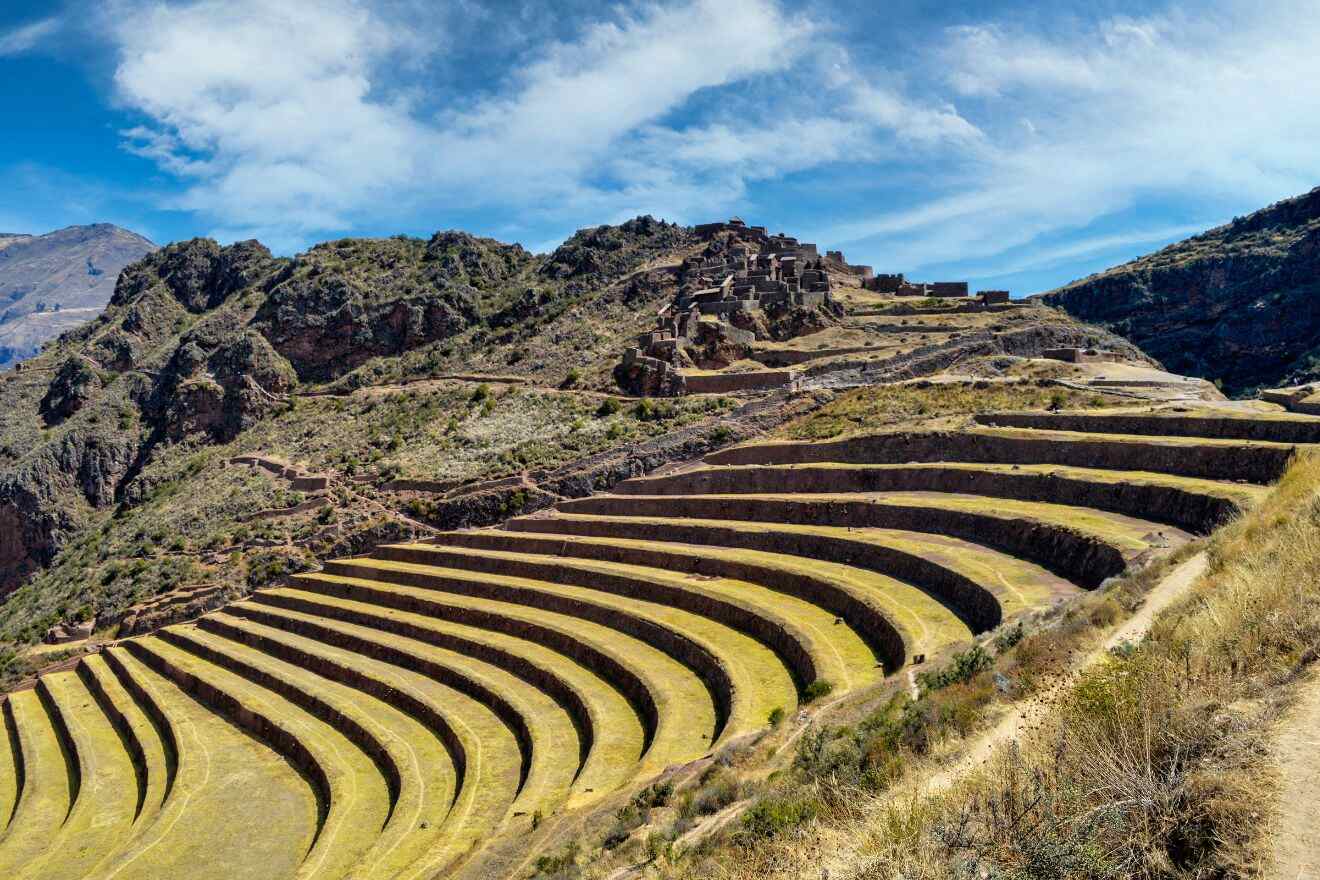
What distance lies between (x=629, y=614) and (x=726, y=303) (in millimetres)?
31316

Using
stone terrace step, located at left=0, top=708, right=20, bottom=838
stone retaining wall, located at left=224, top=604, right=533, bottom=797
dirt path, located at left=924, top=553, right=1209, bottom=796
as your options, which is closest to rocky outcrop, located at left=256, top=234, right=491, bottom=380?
stone retaining wall, located at left=224, top=604, right=533, bottom=797

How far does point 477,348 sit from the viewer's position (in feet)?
213

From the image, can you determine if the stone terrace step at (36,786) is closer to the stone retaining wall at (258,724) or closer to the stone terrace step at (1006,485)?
the stone retaining wall at (258,724)

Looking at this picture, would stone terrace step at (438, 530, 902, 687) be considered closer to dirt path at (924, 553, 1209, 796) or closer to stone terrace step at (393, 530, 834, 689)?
stone terrace step at (393, 530, 834, 689)

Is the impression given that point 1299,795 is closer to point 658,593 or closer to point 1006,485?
point 1006,485

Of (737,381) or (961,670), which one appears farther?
(737,381)

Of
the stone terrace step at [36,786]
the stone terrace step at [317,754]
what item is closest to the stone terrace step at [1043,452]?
the stone terrace step at [317,754]

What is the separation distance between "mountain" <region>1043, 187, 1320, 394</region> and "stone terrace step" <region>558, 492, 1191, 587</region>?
167 feet

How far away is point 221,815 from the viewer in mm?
20625

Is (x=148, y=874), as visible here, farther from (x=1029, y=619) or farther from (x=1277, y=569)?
(x=1277, y=569)

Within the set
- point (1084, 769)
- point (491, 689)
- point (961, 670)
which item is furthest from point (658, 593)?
point (1084, 769)

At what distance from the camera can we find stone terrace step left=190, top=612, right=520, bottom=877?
1623 centimetres

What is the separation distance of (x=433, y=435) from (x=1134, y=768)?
157 feet

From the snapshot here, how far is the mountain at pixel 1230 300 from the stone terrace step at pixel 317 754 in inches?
2608
